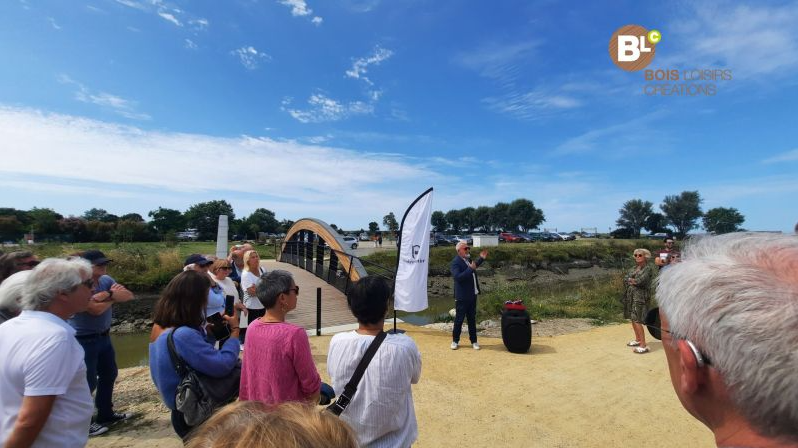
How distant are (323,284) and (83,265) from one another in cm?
1132

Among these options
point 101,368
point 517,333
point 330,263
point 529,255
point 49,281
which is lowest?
point 517,333

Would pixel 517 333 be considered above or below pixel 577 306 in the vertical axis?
above

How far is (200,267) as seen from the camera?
397 cm

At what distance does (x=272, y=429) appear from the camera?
2.08 ft

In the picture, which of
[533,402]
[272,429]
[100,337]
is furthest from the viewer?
[533,402]

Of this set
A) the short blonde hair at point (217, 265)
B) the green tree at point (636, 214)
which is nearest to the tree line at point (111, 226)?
the short blonde hair at point (217, 265)

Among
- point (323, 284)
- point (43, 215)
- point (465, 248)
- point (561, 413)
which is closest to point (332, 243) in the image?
point (323, 284)

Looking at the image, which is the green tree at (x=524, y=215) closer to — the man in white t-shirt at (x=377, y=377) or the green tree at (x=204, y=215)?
the green tree at (x=204, y=215)

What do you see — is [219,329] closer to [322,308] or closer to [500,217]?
[322,308]

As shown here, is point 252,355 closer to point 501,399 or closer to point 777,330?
point 777,330

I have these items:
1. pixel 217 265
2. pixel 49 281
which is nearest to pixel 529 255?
pixel 217 265

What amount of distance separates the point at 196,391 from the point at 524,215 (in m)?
67.5

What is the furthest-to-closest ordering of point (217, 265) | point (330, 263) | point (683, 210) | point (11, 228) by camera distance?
point (683, 210) → point (11, 228) → point (330, 263) → point (217, 265)

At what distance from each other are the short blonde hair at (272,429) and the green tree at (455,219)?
73699 mm
